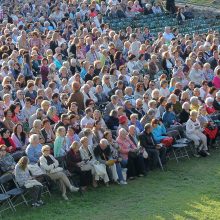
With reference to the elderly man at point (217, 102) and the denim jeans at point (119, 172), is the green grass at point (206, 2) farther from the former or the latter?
the denim jeans at point (119, 172)

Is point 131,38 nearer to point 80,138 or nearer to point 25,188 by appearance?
point 80,138

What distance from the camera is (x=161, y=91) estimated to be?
2053 centimetres

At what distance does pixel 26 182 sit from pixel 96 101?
571cm

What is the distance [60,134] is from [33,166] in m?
1.30

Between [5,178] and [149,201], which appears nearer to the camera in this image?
[5,178]

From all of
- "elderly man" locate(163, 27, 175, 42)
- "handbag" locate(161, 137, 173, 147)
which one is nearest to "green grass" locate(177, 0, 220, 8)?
"elderly man" locate(163, 27, 175, 42)

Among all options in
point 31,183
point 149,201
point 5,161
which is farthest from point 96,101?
point 31,183

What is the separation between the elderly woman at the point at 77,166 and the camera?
50.8 feet

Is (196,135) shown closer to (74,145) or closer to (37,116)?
(74,145)

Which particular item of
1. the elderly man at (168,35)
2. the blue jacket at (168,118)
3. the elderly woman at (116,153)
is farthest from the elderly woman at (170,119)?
the elderly man at (168,35)

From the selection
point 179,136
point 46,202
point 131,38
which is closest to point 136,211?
point 46,202

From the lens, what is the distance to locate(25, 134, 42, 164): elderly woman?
15.3m

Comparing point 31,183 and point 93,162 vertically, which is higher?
point 31,183

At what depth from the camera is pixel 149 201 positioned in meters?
15.1
